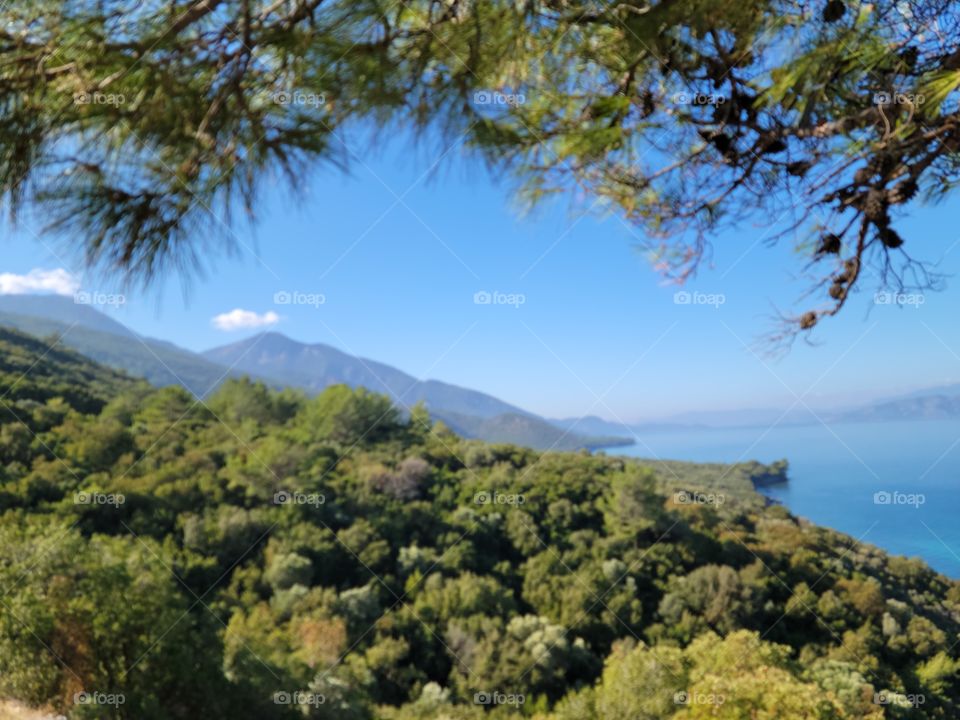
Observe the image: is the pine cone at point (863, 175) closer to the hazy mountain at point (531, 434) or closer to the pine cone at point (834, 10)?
the pine cone at point (834, 10)

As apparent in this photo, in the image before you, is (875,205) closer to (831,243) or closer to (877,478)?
(831,243)

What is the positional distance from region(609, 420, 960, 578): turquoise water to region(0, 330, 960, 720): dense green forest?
92cm

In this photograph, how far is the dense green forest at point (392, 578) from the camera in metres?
4.30

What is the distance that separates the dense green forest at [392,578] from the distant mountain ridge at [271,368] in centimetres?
107

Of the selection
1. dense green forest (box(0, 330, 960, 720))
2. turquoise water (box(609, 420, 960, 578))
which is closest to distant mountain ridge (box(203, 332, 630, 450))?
dense green forest (box(0, 330, 960, 720))

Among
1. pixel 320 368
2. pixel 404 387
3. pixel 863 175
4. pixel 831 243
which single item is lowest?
pixel 831 243

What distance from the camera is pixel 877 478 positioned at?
6492 millimetres

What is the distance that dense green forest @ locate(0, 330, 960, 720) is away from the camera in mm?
4305

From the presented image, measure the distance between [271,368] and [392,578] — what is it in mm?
45868

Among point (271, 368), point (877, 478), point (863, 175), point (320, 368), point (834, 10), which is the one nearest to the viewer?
point (834, 10)

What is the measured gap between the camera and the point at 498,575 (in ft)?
35.6

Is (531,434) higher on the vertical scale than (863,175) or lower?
lower

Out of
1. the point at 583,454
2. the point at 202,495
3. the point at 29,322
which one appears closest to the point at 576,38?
the point at 202,495

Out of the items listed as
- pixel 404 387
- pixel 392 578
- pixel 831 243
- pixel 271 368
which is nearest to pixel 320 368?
pixel 271 368
